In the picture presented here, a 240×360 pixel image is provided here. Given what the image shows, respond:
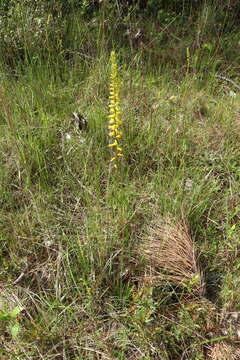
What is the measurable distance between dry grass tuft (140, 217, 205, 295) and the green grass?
45 millimetres

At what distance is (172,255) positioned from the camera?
5.25 feet

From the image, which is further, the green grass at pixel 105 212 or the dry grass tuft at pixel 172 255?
the dry grass tuft at pixel 172 255

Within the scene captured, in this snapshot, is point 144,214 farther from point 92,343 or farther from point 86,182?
point 92,343

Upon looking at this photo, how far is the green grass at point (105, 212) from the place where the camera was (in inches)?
54.9

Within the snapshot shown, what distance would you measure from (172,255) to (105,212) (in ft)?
1.42

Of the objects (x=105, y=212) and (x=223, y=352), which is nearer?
(x=223, y=352)

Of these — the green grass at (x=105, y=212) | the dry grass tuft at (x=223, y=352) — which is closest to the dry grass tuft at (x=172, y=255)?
the green grass at (x=105, y=212)

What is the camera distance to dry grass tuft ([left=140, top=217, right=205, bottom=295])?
1.54 m

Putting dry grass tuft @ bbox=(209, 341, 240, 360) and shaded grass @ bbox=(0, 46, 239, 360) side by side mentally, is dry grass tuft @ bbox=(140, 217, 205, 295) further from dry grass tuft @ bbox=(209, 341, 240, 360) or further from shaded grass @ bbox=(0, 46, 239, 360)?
dry grass tuft @ bbox=(209, 341, 240, 360)

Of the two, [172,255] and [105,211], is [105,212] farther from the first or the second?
[172,255]

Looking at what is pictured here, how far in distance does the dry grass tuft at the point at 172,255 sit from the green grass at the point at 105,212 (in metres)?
0.04

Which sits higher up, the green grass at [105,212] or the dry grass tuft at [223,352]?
the green grass at [105,212]

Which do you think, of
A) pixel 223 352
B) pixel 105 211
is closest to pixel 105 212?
pixel 105 211

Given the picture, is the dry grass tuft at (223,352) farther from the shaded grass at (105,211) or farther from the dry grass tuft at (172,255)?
the dry grass tuft at (172,255)
